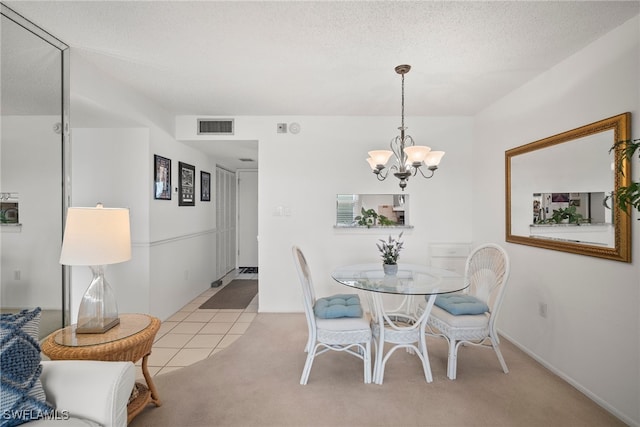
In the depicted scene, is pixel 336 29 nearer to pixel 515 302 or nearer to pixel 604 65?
pixel 604 65

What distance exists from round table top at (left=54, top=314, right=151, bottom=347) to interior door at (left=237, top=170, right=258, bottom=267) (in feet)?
14.1

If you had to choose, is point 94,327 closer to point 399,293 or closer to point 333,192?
point 399,293

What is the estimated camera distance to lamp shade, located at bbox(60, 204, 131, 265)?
1.60 meters

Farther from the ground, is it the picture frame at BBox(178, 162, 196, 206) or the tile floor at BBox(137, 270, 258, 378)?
the picture frame at BBox(178, 162, 196, 206)

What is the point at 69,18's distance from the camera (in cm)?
178

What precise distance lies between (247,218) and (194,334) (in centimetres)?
332

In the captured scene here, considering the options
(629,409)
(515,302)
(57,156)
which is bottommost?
(629,409)

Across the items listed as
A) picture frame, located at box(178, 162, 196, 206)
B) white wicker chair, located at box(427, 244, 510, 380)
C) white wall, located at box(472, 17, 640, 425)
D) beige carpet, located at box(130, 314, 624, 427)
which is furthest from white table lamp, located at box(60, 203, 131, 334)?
white wall, located at box(472, 17, 640, 425)

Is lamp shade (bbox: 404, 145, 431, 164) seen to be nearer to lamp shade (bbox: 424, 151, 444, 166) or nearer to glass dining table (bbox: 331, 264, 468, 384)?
lamp shade (bbox: 424, 151, 444, 166)

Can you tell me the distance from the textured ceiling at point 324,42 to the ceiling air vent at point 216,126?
2.18 ft

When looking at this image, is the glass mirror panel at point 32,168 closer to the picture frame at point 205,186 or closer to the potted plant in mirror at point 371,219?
the picture frame at point 205,186

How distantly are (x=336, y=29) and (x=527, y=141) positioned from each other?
6.69ft

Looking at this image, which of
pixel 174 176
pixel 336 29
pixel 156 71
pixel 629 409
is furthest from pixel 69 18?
pixel 629 409
